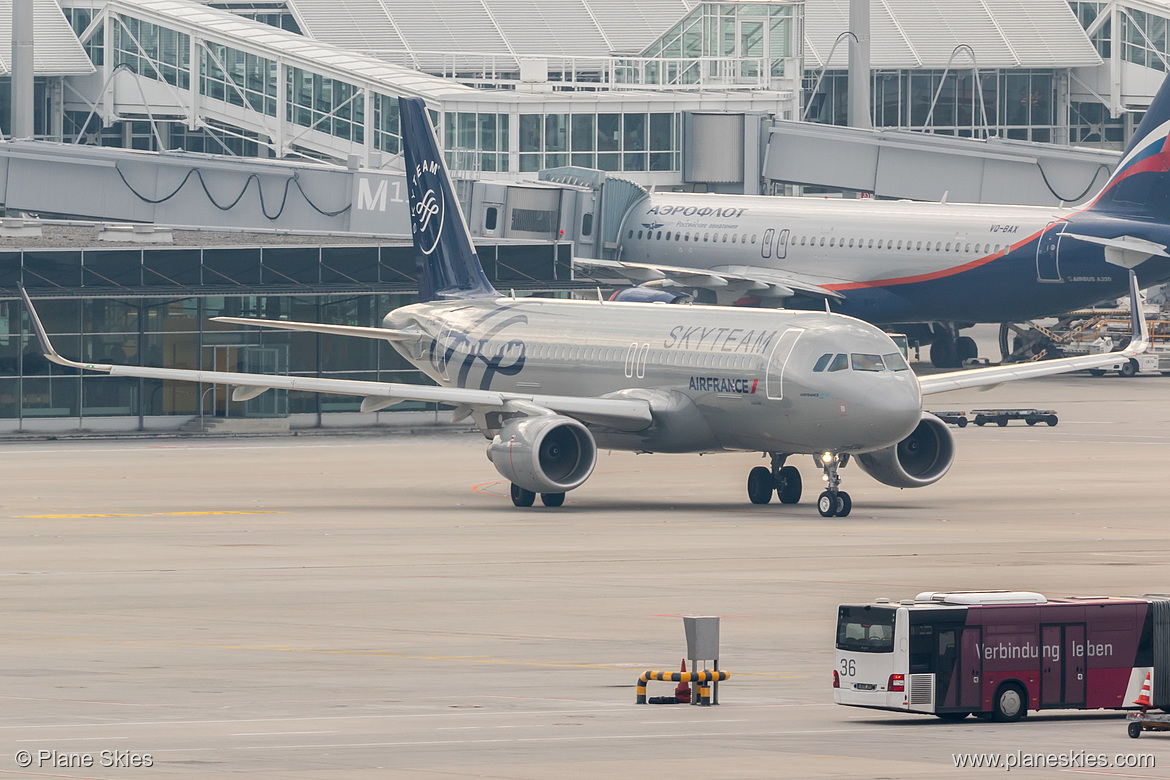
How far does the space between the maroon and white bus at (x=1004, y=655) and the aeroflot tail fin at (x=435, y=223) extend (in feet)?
112

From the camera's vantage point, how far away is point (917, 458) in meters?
44.4

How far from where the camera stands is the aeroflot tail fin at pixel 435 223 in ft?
176

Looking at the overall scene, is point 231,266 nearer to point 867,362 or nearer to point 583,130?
point 867,362

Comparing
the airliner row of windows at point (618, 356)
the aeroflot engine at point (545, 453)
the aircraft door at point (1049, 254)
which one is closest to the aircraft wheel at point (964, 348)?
the aircraft door at point (1049, 254)

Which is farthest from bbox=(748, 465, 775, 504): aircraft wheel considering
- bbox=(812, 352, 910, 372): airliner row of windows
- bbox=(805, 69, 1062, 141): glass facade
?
bbox=(805, 69, 1062, 141): glass facade

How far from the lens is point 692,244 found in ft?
262

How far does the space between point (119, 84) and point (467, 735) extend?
9440cm

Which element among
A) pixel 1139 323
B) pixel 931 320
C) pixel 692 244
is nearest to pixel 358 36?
pixel 692 244

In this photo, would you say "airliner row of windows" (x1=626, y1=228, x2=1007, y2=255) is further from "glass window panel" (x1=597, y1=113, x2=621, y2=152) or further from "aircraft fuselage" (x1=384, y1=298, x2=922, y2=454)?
"aircraft fuselage" (x1=384, y1=298, x2=922, y2=454)

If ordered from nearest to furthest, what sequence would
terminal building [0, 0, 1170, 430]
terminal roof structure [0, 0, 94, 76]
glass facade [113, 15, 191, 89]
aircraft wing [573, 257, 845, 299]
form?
terminal building [0, 0, 1170, 430], aircraft wing [573, 257, 845, 299], glass facade [113, 15, 191, 89], terminal roof structure [0, 0, 94, 76]

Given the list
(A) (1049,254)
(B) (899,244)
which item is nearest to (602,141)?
(B) (899,244)

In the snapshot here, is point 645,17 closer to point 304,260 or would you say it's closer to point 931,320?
point 931,320

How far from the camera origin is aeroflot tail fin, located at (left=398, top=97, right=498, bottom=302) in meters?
53.6

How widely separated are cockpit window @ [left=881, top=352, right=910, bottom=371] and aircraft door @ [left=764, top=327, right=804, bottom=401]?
6.06ft
